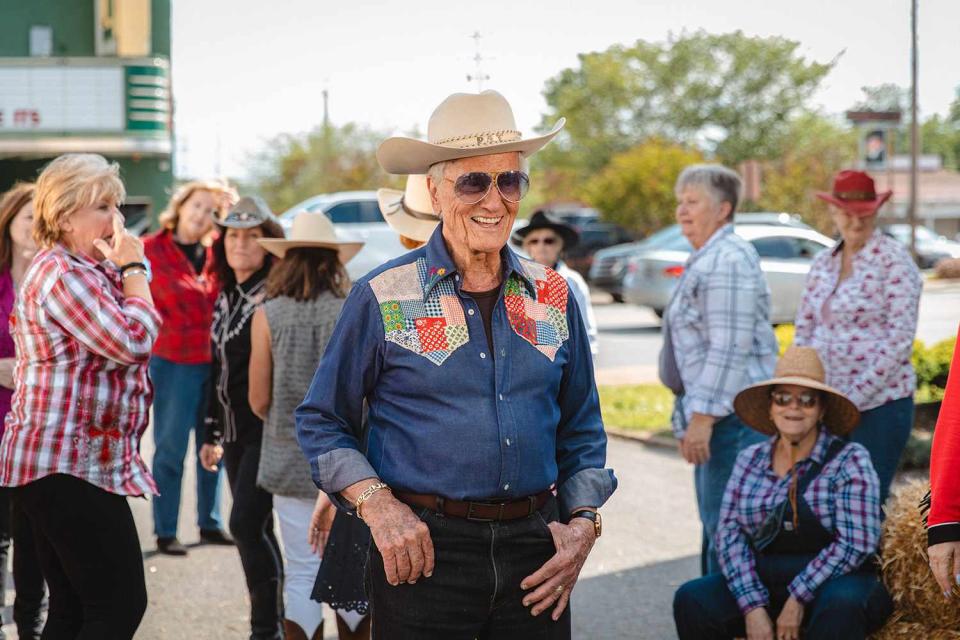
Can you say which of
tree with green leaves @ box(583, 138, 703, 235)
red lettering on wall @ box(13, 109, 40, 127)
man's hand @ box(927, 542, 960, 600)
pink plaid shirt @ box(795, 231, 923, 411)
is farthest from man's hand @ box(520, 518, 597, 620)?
tree with green leaves @ box(583, 138, 703, 235)

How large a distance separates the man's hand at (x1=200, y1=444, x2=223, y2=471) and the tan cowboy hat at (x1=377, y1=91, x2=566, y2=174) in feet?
9.12

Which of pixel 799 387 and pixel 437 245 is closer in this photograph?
pixel 437 245

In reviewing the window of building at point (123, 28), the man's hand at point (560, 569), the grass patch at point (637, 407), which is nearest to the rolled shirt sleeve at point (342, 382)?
the man's hand at point (560, 569)

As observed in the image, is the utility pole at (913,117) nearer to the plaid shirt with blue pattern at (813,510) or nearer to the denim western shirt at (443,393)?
the plaid shirt with blue pattern at (813,510)

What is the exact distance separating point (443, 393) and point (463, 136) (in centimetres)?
73

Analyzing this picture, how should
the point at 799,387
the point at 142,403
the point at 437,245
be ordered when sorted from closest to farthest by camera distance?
the point at 437,245 < the point at 142,403 < the point at 799,387

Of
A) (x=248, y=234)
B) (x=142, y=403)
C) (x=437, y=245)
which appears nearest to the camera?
(x=437, y=245)

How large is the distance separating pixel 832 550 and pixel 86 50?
19.4 m

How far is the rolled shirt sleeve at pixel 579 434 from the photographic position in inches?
122

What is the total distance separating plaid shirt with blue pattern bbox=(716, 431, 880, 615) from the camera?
4297 mm

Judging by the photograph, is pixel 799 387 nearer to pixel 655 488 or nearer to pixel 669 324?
pixel 669 324

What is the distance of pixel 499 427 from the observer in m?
2.89

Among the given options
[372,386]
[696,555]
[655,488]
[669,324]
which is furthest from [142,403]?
[655,488]

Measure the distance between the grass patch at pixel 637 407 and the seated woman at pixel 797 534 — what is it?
5.36m
